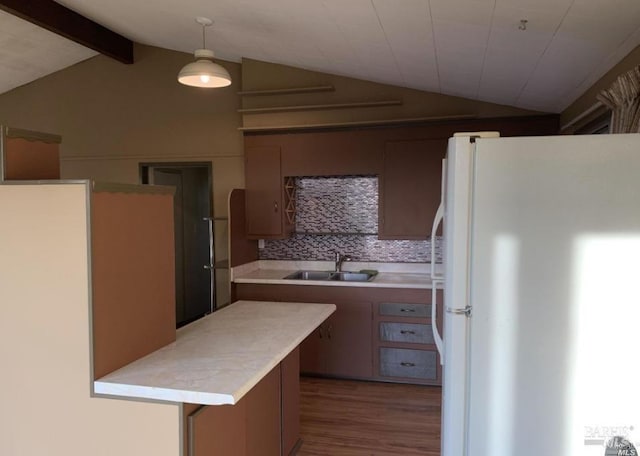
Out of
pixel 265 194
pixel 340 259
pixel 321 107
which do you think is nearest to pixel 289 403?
pixel 340 259

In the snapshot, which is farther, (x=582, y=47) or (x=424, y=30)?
(x=424, y=30)

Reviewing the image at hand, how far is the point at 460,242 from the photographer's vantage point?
5.25 ft

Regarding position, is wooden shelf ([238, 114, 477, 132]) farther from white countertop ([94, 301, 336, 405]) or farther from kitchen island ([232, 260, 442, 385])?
white countertop ([94, 301, 336, 405])

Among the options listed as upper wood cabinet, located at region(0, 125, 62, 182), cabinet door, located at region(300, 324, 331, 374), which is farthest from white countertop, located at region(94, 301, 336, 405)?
cabinet door, located at region(300, 324, 331, 374)

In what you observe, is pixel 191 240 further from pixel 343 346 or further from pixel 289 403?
pixel 289 403

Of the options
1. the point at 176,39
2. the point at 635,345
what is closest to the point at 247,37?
the point at 176,39

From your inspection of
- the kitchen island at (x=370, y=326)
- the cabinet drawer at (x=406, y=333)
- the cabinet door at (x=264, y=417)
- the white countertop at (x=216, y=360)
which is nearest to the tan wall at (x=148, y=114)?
the kitchen island at (x=370, y=326)

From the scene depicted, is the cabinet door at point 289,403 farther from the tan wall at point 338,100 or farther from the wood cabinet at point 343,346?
the tan wall at point 338,100

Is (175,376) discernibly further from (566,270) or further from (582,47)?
(582,47)

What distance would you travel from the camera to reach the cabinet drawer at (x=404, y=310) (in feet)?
12.6

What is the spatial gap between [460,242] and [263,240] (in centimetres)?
332

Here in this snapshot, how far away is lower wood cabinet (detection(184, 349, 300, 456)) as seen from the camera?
169 centimetres

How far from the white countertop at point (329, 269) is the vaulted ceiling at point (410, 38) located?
163 cm

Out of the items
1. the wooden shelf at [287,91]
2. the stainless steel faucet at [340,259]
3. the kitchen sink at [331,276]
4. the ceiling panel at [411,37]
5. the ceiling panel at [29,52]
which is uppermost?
the ceiling panel at [29,52]
